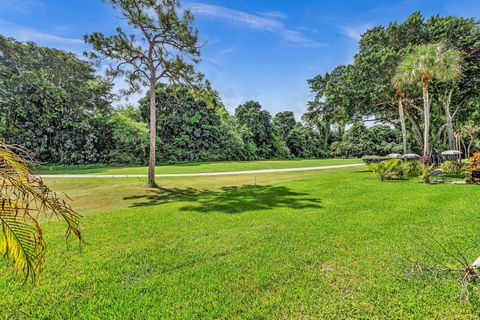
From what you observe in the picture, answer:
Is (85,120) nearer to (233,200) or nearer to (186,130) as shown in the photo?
(186,130)

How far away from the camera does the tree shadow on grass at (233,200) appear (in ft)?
25.2

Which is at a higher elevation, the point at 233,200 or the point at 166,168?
the point at 166,168

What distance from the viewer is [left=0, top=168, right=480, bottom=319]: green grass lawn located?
108 inches

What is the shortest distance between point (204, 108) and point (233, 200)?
2688cm

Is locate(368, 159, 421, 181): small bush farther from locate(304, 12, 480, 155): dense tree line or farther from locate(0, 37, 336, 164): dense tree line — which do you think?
locate(0, 37, 336, 164): dense tree line

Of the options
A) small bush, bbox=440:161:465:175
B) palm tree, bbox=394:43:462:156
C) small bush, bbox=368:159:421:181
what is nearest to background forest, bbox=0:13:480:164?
palm tree, bbox=394:43:462:156

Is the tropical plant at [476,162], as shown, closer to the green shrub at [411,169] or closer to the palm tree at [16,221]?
the green shrub at [411,169]

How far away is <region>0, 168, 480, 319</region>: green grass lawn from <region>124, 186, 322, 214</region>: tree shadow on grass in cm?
19

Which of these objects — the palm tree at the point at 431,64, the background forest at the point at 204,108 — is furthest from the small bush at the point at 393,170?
the background forest at the point at 204,108

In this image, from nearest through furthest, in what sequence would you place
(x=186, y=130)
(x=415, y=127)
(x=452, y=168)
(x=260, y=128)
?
1. (x=452, y=168)
2. (x=415, y=127)
3. (x=186, y=130)
4. (x=260, y=128)

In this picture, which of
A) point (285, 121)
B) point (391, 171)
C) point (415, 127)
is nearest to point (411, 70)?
point (391, 171)

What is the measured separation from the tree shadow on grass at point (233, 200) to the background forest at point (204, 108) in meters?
6.40

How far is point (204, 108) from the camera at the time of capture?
33.8 meters

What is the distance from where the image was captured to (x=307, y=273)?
351 cm
